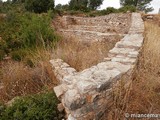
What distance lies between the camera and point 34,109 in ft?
8.60

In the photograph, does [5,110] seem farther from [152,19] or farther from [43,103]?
[152,19]

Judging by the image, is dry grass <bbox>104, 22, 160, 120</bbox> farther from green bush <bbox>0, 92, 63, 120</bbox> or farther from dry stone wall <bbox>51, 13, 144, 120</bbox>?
green bush <bbox>0, 92, 63, 120</bbox>

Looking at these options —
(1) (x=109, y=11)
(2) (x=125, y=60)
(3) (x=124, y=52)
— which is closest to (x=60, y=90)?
(2) (x=125, y=60)

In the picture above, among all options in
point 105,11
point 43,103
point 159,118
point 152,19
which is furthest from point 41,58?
point 105,11

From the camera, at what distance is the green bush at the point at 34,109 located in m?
2.54

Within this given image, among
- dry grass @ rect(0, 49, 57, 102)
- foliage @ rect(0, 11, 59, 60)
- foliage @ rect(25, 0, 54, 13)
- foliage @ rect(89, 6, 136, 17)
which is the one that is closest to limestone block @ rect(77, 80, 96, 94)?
dry grass @ rect(0, 49, 57, 102)

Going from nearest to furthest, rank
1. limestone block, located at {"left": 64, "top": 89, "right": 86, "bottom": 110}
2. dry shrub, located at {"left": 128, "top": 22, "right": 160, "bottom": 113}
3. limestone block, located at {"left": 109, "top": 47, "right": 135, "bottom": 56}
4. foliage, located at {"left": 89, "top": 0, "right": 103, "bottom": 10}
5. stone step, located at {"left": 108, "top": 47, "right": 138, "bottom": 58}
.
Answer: limestone block, located at {"left": 64, "top": 89, "right": 86, "bottom": 110}, dry shrub, located at {"left": 128, "top": 22, "right": 160, "bottom": 113}, stone step, located at {"left": 108, "top": 47, "right": 138, "bottom": 58}, limestone block, located at {"left": 109, "top": 47, "right": 135, "bottom": 56}, foliage, located at {"left": 89, "top": 0, "right": 103, "bottom": 10}

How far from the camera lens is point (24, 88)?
3551 millimetres

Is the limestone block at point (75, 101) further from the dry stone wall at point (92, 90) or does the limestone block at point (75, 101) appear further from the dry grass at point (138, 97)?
the dry grass at point (138, 97)

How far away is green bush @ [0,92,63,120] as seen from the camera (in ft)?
8.33

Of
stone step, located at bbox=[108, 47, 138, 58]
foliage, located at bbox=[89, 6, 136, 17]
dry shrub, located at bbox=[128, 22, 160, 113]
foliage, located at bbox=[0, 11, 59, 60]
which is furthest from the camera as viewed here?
foliage, located at bbox=[89, 6, 136, 17]

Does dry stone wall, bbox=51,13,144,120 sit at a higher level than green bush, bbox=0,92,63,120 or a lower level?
higher

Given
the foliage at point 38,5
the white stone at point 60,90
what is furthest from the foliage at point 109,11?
the white stone at point 60,90

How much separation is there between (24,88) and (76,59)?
1.20 meters
